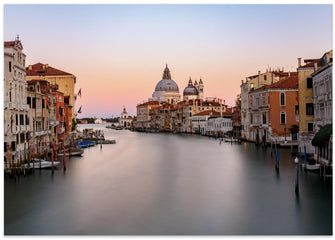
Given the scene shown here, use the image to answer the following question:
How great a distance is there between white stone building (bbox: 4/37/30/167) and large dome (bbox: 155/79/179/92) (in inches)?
2884

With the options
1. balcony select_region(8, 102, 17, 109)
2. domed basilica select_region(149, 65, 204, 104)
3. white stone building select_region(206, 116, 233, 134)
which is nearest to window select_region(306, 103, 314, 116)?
balcony select_region(8, 102, 17, 109)

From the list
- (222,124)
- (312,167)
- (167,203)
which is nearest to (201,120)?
(222,124)

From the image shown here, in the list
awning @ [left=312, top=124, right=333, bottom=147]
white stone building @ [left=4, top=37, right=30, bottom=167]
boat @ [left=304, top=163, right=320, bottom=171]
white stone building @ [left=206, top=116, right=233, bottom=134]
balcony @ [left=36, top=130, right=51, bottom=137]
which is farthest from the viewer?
white stone building @ [left=206, top=116, right=233, bottom=134]

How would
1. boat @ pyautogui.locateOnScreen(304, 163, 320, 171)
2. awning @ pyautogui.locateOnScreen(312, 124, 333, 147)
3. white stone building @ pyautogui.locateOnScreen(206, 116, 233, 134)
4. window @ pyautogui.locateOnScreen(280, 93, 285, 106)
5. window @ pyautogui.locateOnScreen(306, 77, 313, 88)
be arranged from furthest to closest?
white stone building @ pyautogui.locateOnScreen(206, 116, 233, 134), window @ pyautogui.locateOnScreen(280, 93, 285, 106), window @ pyautogui.locateOnScreen(306, 77, 313, 88), boat @ pyautogui.locateOnScreen(304, 163, 320, 171), awning @ pyautogui.locateOnScreen(312, 124, 333, 147)

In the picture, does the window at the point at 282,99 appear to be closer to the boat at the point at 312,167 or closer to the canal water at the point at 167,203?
the canal water at the point at 167,203

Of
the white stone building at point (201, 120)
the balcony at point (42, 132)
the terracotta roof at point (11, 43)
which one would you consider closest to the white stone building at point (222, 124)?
the white stone building at point (201, 120)

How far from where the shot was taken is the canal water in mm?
7492

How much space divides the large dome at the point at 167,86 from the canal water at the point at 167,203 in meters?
73.4

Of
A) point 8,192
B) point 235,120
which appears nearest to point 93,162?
point 8,192

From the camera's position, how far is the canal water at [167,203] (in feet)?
24.6

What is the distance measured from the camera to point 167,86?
289 feet

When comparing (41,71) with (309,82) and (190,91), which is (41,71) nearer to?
(309,82)

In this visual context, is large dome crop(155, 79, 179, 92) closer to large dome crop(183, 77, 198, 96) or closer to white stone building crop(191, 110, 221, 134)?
large dome crop(183, 77, 198, 96)

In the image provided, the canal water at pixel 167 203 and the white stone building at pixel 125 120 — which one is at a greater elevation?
the white stone building at pixel 125 120
